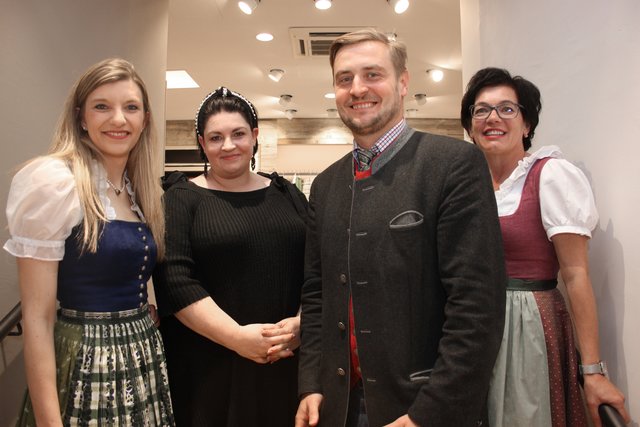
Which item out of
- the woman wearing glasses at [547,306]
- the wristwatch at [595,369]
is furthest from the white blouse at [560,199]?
the wristwatch at [595,369]

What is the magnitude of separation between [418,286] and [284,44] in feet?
16.3

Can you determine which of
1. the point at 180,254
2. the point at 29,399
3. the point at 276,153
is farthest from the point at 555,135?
A: the point at 276,153

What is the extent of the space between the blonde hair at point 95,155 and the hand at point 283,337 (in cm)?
47

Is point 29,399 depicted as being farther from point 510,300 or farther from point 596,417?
point 596,417

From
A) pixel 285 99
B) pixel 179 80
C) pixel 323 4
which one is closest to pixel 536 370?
pixel 323 4

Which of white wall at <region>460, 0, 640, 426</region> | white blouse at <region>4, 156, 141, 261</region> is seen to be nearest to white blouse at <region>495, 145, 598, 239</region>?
white wall at <region>460, 0, 640, 426</region>

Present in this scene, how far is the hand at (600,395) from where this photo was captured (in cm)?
142

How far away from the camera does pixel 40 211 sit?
1305 millimetres

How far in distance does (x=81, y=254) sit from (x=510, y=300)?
52.4 inches

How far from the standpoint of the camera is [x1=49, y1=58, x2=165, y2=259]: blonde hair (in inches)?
55.1

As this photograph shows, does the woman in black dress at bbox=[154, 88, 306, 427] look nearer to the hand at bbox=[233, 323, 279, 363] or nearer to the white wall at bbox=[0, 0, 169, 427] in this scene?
the hand at bbox=[233, 323, 279, 363]

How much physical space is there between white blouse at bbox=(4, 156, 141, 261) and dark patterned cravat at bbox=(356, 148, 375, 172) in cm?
83

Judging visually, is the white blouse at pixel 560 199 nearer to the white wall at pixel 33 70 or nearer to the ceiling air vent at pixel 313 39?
the white wall at pixel 33 70

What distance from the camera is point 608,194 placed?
170cm
